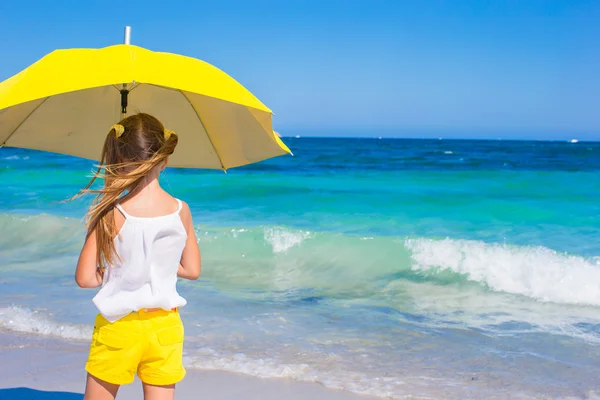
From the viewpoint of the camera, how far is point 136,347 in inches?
91.5

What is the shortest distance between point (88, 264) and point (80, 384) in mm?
2266

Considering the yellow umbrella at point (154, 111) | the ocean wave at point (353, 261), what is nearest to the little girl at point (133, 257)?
the yellow umbrella at point (154, 111)

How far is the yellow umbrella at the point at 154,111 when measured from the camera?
8.78ft

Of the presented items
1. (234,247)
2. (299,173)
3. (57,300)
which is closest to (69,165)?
(299,173)

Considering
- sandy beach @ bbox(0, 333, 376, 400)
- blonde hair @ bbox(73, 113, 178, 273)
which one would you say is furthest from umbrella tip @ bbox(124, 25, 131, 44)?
sandy beach @ bbox(0, 333, 376, 400)

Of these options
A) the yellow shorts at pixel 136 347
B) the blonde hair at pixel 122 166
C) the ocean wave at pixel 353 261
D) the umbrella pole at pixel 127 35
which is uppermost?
the umbrella pole at pixel 127 35

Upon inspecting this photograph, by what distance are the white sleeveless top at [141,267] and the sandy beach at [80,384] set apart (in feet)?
6.20

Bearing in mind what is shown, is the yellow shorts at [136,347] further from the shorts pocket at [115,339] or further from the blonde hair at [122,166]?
the blonde hair at [122,166]

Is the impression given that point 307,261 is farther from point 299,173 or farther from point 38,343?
point 299,173

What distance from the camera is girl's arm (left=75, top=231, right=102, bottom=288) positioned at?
2.24 metres

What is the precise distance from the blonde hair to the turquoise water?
2.03 feet

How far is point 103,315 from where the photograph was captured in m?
2.30

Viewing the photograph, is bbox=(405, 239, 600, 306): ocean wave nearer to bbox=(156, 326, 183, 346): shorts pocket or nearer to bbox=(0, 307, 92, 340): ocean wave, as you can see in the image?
bbox=(0, 307, 92, 340): ocean wave

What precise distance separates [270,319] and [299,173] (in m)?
20.9
